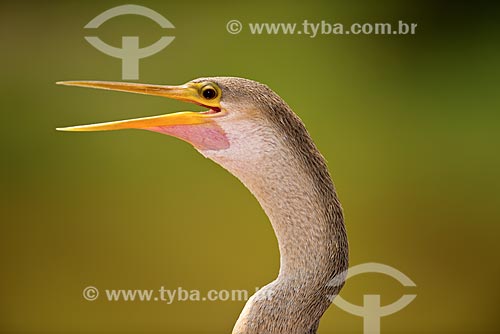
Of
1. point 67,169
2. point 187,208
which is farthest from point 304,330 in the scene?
point 67,169

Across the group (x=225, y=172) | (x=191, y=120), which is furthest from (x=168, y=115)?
(x=225, y=172)

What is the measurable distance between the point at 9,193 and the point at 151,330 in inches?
33.5

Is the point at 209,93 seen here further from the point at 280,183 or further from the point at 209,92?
the point at 280,183

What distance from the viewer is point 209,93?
1.24 m

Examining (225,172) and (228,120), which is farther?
(225,172)

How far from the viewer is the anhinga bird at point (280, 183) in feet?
3.95

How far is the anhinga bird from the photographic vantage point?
1.20 meters

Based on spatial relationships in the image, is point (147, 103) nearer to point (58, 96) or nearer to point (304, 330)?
point (58, 96)

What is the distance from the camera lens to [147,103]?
2871 millimetres

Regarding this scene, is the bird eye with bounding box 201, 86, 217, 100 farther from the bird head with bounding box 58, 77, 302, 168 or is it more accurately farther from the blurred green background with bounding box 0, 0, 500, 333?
the blurred green background with bounding box 0, 0, 500, 333

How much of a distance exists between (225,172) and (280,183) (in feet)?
5.46

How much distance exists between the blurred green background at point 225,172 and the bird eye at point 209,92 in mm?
1629

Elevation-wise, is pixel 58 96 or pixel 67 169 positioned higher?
pixel 58 96

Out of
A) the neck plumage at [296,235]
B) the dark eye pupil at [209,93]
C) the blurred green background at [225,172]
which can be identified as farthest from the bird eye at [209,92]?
the blurred green background at [225,172]
